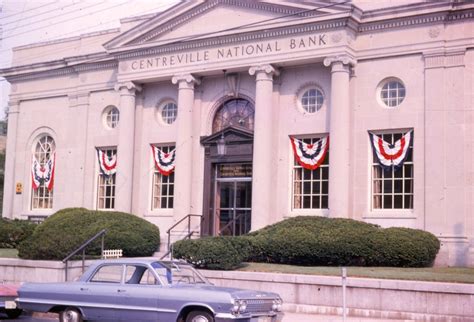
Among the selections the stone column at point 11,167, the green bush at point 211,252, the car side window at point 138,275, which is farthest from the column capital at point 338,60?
the stone column at point 11,167

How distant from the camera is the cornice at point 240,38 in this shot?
2622 cm

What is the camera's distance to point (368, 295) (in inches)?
669

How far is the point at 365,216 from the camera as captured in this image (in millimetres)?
25938

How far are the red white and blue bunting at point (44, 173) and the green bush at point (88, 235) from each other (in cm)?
670

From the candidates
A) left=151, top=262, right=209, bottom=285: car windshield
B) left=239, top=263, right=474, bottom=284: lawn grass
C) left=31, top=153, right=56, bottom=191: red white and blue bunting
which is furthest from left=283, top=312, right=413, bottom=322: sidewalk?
left=31, top=153, right=56, bottom=191: red white and blue bunting

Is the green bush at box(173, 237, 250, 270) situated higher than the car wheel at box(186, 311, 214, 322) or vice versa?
the green bush at box(173, 237, 250, 270)

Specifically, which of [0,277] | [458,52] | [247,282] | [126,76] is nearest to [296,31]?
[458,52]

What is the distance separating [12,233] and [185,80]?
32.7ft

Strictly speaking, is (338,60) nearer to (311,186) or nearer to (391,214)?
(311,186)

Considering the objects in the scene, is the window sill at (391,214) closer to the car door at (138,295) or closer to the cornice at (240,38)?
the cornice at (240,38)

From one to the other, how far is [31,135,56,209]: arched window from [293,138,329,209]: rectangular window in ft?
47.2

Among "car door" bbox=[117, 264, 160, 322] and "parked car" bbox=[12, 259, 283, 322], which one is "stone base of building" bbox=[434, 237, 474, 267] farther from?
"car door" bbox=[117, 264, 160, 322]

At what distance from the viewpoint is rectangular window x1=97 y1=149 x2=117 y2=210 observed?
33.2 metres

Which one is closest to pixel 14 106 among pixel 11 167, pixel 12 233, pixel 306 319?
pixel 11 167
